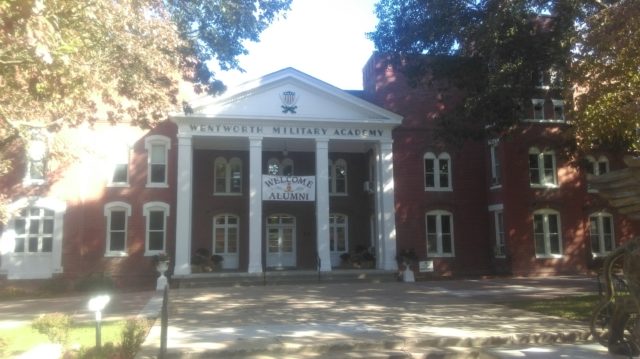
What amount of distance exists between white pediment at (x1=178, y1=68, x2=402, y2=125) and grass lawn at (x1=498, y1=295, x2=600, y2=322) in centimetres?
1149

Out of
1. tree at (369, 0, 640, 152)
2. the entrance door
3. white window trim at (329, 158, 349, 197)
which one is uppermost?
tree at (369, 0, 640, 152)

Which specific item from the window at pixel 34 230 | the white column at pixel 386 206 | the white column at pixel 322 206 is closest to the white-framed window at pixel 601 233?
the white column at pixel 386 206

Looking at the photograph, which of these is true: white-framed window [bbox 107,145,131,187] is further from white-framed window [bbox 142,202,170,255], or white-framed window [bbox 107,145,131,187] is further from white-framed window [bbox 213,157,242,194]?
white-framed window [bbox 213,157,242,194]

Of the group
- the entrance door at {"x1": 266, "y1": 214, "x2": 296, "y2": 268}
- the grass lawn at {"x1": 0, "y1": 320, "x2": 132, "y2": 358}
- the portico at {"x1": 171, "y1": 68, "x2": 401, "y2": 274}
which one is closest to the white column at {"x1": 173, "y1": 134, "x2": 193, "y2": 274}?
the portico at {"x1": 171, "y1": 68, "x2": 401, "y2": 274}

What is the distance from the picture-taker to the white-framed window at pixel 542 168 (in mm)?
25016

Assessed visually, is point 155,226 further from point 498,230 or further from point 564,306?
point 564,306

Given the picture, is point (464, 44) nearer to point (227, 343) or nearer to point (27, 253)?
point (227, 343)

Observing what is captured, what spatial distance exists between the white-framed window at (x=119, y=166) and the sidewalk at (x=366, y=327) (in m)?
8.02

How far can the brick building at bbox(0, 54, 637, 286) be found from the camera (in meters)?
22.7

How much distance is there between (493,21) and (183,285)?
1386 centimetres

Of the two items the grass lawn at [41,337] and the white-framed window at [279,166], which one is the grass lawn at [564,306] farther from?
the white-framed window at [279,166]

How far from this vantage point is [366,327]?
10758mm

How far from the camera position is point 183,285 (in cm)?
2077

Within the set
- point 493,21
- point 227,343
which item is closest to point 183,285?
point 227,343
